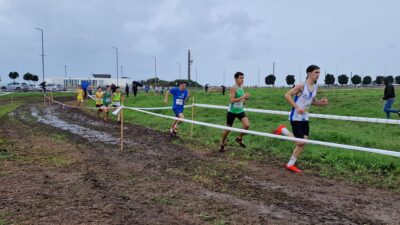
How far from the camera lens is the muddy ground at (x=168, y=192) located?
4711mm

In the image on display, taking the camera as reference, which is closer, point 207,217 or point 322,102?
point 207,217

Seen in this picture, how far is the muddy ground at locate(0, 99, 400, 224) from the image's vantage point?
15.5ft

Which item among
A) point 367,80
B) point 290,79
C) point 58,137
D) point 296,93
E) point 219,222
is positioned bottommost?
point 219,222

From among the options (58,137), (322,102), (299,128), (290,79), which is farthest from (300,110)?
(290,79)

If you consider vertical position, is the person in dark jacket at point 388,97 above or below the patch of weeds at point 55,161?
above

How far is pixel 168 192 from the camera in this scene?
577 centimetres

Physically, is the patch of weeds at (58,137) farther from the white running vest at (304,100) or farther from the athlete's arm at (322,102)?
the athlete's arm at (322,102)

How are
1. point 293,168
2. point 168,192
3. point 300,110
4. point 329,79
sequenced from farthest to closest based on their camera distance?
point 329,79, point 293,168, point 300,110, point 168,192

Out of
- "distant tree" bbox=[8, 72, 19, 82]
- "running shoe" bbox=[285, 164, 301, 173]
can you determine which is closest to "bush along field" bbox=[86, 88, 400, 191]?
"running shoe" bbox=[285, 164, 301, 173]

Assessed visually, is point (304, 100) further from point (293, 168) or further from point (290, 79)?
point (290, 79)

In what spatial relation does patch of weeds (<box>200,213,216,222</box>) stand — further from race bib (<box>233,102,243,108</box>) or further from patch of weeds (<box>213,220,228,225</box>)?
race bib (<box>233,102,243,108</box>)

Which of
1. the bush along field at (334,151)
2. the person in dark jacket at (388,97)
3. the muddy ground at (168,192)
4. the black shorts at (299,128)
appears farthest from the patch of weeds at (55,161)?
the person in dark jacket at (388,97)

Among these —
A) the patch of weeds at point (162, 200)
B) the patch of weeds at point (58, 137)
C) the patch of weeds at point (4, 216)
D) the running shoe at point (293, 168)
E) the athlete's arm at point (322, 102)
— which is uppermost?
the athlete's arm at point (322, 102)

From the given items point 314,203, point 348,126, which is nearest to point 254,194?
point 314,203
